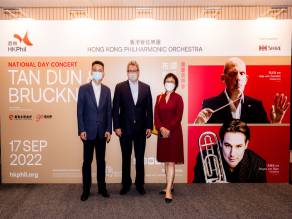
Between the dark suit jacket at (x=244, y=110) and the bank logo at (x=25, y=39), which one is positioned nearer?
the bank logo at (x=25, y=39)

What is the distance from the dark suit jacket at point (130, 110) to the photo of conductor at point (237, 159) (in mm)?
1230

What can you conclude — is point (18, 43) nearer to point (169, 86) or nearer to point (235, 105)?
point (169, 86)

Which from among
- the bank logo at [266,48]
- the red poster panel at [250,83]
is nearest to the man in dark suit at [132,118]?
the red poster panel at [250,83]

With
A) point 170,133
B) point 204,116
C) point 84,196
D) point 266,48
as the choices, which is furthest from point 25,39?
Answer: point 266,48

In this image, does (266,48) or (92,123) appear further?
(266,48)

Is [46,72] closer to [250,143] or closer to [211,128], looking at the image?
[211,128]

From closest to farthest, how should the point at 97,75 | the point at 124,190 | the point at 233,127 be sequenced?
1. the point at 97,75
2. the point at 124,190
3. the point at 233,127

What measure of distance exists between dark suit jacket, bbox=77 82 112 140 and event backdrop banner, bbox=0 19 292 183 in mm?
745

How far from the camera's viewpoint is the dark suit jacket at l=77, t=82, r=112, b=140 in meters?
4.82

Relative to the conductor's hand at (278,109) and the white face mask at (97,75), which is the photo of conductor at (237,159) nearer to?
the conductor's hand at (278,109)

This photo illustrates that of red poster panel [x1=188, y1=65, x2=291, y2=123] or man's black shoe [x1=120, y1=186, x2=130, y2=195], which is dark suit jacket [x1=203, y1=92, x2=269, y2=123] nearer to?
red poster panel [x1=188, y1=65, x2=291, y2=123]

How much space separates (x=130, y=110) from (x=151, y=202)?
4.16 ft

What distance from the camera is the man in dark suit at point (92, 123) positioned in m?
4.83

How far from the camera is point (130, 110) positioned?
16.5 ft
